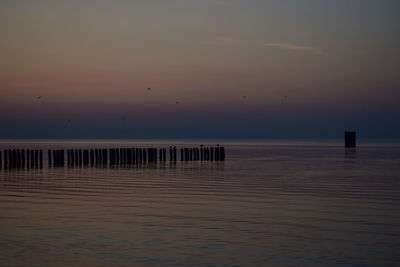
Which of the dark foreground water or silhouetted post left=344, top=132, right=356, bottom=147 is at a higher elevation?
the dark foreground water

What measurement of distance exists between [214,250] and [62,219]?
17.4 feet

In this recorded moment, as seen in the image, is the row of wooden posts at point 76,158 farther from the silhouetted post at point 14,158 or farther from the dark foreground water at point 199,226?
the dark foreground water at point 199,226

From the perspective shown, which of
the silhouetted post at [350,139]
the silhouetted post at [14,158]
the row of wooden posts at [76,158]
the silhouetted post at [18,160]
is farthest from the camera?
the silhouetted post at [350,139]

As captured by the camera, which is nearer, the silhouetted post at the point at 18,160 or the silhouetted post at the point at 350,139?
the silhouetted post at the point at 18,160

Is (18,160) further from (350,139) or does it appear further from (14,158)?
(350,139)

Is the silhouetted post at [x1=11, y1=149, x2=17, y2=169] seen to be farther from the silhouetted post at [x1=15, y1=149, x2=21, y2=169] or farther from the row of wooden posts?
the silhouetted post at [x1=15, y1=149, x2=21, y2=169]

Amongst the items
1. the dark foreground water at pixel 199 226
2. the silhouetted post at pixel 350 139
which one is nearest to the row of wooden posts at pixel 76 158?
the dark foreground water at pixel 199 226

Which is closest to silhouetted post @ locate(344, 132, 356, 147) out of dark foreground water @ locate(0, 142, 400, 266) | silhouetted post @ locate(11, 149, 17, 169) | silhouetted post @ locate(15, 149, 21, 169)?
silhouetted post @ locate(15, 149, 21, 169)

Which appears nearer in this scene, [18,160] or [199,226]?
[199,226]

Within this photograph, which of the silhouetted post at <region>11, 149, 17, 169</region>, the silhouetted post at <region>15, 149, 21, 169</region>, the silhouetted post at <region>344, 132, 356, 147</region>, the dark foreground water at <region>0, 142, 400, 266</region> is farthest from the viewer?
the silhouetted post at <region>344, 132, 356, 147</region>

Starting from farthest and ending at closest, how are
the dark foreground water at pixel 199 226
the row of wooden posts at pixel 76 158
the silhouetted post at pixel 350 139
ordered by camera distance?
the silhouetted post at pixel 350 139
the row of wooden posts at pixel 76 158
the dark foreground water at pixel 199 226

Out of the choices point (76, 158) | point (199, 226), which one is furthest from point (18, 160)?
point (199, 226)

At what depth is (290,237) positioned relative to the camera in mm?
12977

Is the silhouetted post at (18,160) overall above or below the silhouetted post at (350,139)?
above
